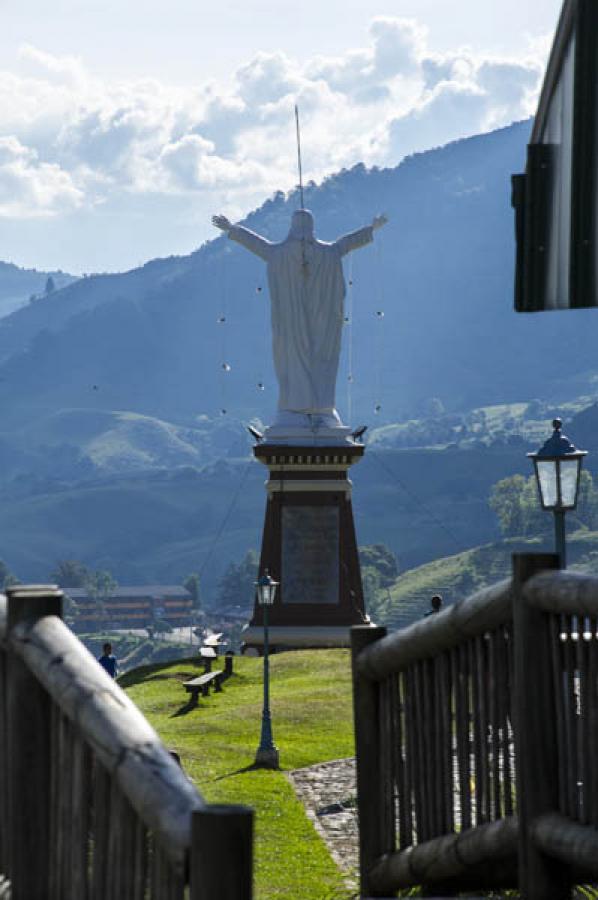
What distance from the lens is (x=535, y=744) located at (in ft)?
18.9

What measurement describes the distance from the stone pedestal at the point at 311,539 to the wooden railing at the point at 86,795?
2986 centimetres

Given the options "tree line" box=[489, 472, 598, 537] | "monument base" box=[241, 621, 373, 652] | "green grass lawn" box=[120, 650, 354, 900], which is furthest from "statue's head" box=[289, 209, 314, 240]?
"tree line" box=[489, 472, 598, 537]

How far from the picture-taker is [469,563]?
191250 mm

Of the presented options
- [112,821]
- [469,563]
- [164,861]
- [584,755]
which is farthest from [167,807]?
[469,563]

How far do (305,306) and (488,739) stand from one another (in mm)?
31573

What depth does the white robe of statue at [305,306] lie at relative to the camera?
37.3m

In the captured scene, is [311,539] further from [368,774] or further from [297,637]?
[368,774]

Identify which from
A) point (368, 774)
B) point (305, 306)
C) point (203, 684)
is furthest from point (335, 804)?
point (305, 306)

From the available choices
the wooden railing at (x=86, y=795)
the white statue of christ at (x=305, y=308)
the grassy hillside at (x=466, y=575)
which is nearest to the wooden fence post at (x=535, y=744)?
the wooden railing at (x=86, y=795)

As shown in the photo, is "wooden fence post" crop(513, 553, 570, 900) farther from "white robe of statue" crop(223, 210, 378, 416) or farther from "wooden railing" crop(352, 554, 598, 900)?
"white robe of statue" crop(223, 210, 378, 416)

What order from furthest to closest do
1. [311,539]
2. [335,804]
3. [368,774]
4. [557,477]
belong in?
[311,539], [335,804], [557,477], [368,774]

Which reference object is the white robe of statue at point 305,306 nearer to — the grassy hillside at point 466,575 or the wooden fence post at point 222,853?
the wooden fence post at point 222,853

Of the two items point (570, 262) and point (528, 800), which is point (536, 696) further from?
point (570, 262)

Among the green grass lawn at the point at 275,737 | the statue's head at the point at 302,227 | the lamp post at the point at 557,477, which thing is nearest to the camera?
the green grass lawn at the point at 275,737
